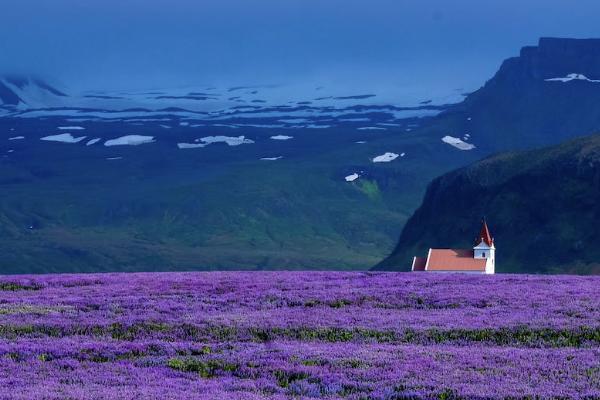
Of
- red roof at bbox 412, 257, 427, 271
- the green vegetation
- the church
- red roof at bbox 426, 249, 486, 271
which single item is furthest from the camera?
red roof at bbox 412, 257, 427, 271

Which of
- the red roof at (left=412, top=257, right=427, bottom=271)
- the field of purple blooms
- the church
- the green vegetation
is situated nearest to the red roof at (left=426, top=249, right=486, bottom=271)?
the church

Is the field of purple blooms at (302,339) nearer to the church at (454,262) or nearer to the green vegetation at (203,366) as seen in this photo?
the green vegetation at (203,366)

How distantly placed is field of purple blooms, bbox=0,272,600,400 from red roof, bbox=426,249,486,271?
40443 mm

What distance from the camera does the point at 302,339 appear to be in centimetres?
3572

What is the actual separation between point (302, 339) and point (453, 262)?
202ft

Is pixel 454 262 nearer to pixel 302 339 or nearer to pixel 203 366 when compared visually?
pixel 302 339

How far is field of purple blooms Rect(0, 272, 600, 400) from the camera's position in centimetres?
2691

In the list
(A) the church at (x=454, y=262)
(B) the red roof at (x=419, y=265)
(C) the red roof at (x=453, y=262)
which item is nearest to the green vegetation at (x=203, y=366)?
(A) the church at (x=454, y=262)

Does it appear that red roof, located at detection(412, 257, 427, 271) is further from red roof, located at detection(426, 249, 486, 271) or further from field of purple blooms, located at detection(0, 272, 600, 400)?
field of purple blooms, located at detection(0, 272, 600, 400)

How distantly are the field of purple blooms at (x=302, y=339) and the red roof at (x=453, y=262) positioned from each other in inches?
1592

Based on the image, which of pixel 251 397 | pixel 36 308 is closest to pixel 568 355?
pixel 251 397

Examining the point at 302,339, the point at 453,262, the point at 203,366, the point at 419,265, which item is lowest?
the point at 419,265

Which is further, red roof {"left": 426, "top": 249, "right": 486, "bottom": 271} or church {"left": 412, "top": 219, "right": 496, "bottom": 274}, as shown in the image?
red roof {"left": 426, "top": 249, "right": 486, "bottom": 271}

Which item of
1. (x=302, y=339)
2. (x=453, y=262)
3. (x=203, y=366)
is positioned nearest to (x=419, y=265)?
(x=453, y=262)
